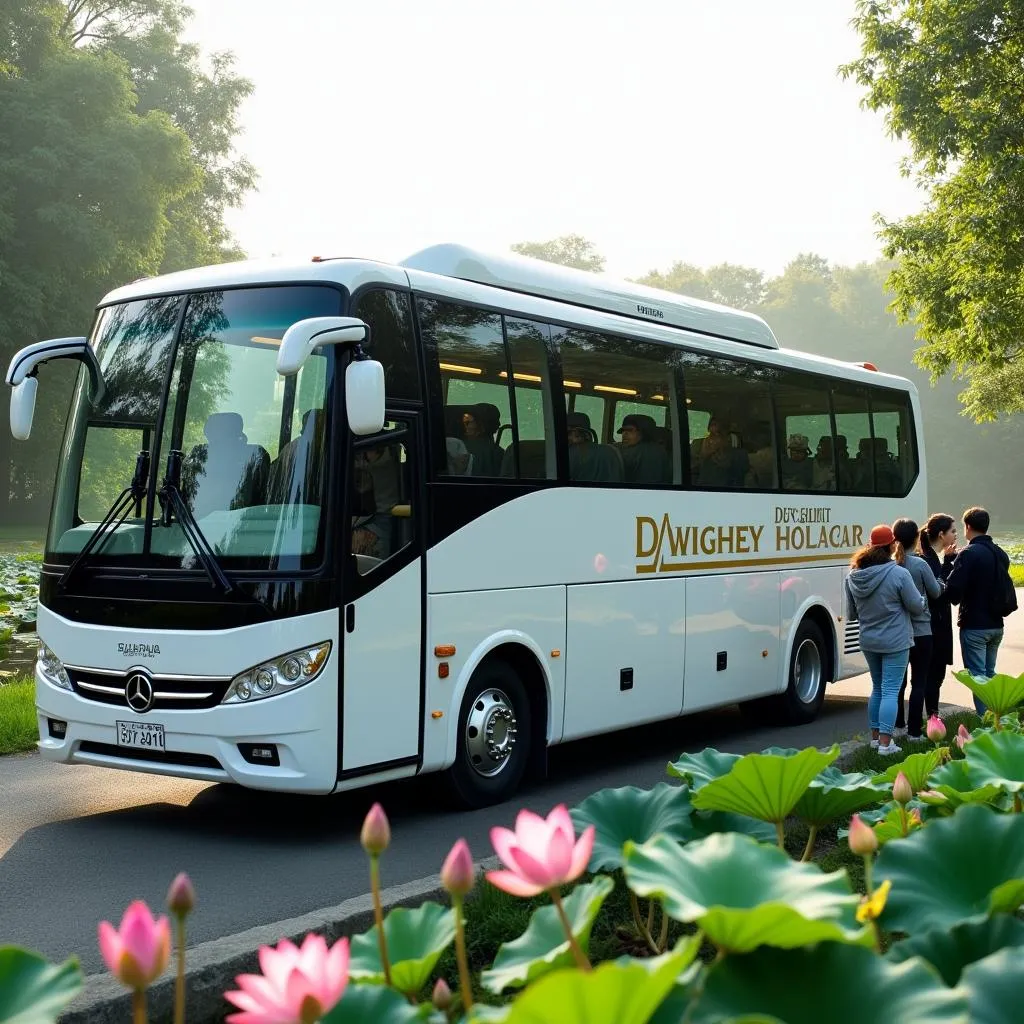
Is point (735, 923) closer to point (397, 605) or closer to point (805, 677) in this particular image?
point (397, 605)

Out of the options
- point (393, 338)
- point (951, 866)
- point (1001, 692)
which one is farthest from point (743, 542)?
point (951, 866)

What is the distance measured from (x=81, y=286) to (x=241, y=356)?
133 ft

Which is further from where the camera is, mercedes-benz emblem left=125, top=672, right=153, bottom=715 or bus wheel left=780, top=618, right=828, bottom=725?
bus wheel left=780, top=618, right=828, bottom=725

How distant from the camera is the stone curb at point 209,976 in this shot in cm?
478

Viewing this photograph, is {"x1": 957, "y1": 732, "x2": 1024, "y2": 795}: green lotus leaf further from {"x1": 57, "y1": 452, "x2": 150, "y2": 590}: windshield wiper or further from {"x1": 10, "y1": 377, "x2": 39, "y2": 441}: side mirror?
{"x1": 10, "y1": 377, "x2": 39, "y2": 441}: side mirror

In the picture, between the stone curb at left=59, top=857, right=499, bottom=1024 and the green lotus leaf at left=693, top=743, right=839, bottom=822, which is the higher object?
the green lotus leaf at left=693, top=743, right=839, bottom=822

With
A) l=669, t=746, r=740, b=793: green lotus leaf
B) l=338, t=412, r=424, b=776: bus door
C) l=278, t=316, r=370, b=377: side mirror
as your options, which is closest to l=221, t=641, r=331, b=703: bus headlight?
l=338, t=412, r=424, b=776: bus door

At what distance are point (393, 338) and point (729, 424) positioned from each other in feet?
15.3

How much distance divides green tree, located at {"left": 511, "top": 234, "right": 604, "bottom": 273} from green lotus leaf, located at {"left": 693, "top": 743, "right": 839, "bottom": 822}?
114843 millimetres

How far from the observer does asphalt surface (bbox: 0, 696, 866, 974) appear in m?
6.65

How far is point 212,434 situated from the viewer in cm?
816

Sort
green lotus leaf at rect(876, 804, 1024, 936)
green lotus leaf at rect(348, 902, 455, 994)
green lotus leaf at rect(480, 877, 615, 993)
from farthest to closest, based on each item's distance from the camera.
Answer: green lotus leaf at rect(876, 804, 1024, 936), green lotus leaf at rect(348, 902, 455, 994), green lotus leaf at rect(480, 877, 615, 993)

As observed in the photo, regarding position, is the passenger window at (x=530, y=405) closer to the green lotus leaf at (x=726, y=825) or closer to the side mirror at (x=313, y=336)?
the side mirror at (x=313, y=336)

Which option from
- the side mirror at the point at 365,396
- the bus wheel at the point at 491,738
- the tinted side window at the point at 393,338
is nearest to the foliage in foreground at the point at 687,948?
the side mirror at the point at 365,396
